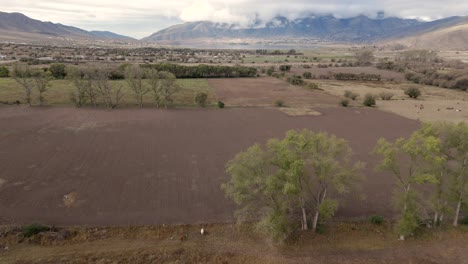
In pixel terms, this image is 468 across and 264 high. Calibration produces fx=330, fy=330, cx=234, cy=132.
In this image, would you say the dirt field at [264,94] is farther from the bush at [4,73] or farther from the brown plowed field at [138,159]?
the bush at [4,73]

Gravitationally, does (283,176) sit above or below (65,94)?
above

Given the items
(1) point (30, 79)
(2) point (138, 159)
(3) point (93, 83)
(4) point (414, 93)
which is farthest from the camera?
(4) point (414, 93)

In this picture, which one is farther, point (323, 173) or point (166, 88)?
point (166, 88)

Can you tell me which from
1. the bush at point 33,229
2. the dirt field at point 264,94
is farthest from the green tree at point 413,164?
the dirt field at point 264,94

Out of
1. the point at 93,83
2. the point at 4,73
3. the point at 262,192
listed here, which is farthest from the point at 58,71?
the point at 262,192

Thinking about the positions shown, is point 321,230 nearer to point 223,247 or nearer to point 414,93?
point 223,247

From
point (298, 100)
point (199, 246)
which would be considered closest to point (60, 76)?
point (298, 100)

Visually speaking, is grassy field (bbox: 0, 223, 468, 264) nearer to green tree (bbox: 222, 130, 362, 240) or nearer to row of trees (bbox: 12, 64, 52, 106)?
green tree (bbox: 222, 130, 362, 240)
